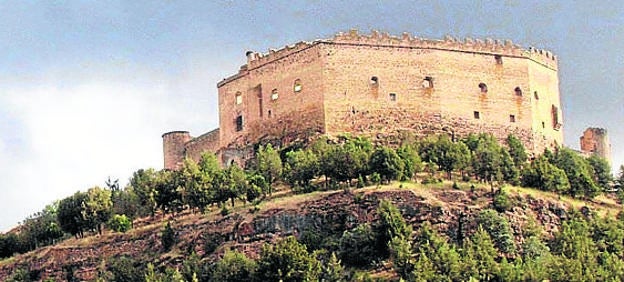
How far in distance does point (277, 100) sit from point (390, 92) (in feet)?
20.4

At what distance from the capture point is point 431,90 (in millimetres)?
73062

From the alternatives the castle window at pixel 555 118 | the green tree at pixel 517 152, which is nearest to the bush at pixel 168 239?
the green tree at pixel 517 152

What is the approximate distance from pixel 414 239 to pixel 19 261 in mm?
20958

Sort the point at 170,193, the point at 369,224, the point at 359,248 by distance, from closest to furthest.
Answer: the point at 359,248, the point at 369,224, the point at 170,193

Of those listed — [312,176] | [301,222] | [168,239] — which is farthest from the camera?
[312,176]

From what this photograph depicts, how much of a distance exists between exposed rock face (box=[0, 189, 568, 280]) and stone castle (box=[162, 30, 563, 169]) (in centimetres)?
865

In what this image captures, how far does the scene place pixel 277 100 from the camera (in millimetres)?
73875

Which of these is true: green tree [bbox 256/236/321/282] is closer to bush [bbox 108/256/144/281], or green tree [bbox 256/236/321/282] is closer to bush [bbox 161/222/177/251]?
bush [bbox 108/256/144/281]

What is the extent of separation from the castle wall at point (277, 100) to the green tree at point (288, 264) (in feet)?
46.4

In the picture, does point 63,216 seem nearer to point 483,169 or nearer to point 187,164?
point 187,164

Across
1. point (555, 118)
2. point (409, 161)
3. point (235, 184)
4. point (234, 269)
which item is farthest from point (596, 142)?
point (234, 269)

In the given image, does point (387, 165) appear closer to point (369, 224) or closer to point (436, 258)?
point (369, 224)

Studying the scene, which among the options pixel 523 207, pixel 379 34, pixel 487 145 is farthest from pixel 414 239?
pixel 379 34

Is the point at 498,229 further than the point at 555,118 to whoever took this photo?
No
